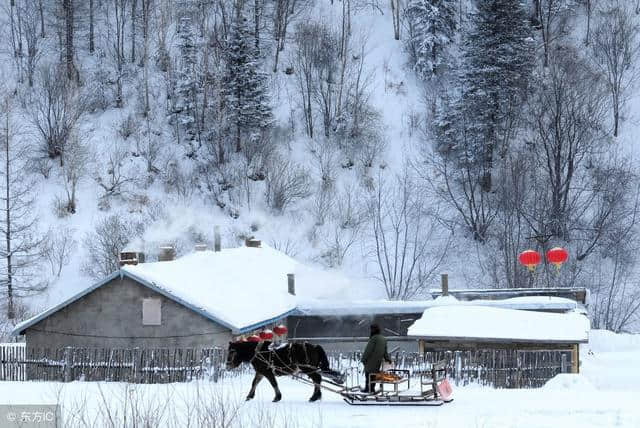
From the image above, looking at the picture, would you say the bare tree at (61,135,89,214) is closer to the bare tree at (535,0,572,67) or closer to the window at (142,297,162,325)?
the window at (142,297,162,325)

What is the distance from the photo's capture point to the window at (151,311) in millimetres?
29953

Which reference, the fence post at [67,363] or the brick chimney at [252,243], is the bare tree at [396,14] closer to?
the brick chimney at [252,243]

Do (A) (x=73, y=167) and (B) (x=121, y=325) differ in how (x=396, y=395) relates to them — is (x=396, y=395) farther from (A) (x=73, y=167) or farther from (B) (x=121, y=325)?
(A) (x=73, y=167)

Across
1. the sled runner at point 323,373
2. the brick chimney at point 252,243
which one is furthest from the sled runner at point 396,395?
the brick chimney at point 252,243

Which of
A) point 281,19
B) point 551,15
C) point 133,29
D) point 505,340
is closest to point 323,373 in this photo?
point 505,340

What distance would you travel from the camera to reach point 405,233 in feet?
178

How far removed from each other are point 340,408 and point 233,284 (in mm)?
17683

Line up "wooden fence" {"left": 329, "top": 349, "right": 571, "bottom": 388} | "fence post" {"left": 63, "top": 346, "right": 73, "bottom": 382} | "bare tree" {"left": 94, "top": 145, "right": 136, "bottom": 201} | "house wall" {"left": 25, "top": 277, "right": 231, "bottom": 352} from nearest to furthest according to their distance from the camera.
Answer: "wooden fence" {"left": 329, "top": 349, "right": 571, "bottom": 388} → "fence post" {"left": 63, "top": 346, "right": 73, "bottom": 382} → "house wall" {"left": 25, "top": 277, "right": 231, "bottom": 352} → "bare tree" {"left": 94, "top": 145, "right": 136, "bottom": 201}

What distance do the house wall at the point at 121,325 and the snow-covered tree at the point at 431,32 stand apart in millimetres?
40890

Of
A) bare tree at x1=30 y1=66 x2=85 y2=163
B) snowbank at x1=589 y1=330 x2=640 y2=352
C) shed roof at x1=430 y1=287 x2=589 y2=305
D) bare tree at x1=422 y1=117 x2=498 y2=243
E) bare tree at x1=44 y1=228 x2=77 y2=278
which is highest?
bare tree at x1=30 y1=66 x2=85 y2=163

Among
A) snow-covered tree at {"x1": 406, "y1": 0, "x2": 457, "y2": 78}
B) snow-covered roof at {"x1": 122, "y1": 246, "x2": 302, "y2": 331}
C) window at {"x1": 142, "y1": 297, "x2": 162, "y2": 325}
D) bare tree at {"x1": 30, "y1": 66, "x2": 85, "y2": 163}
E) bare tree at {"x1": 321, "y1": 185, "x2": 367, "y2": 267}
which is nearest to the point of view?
snow-covered roof at {"x1": 122, "y1": 246, "x2": 302, "y2": 331}

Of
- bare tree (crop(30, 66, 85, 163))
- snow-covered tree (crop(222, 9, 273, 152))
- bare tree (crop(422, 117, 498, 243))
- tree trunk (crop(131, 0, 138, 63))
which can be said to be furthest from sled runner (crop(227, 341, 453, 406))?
tree trunk (crop(131, 0, 138, 63))

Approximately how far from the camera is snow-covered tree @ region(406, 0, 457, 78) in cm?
6500

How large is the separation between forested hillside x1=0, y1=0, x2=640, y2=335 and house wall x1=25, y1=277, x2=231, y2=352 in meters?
17.9
